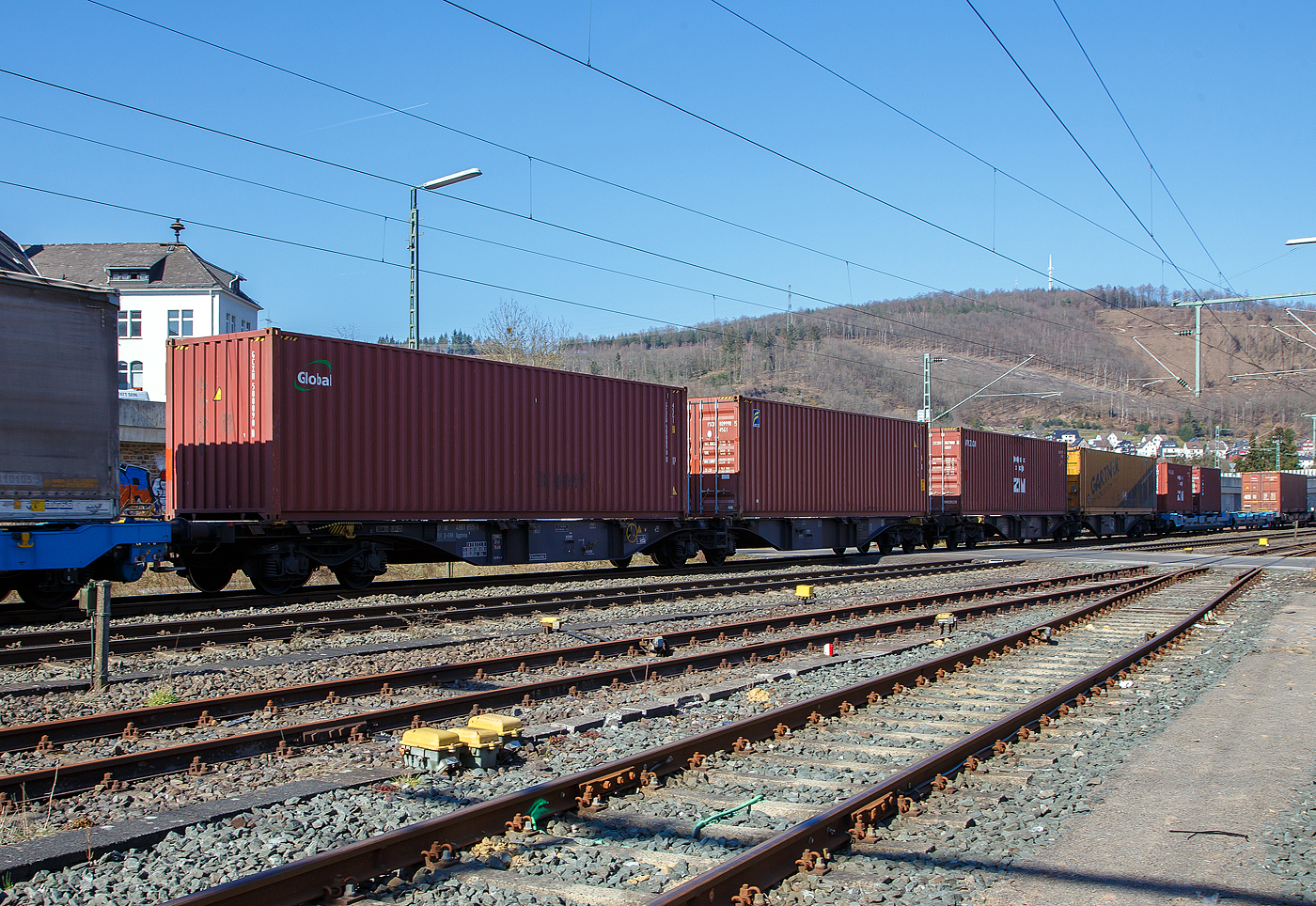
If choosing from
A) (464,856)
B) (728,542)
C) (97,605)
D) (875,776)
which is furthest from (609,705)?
(728,542)

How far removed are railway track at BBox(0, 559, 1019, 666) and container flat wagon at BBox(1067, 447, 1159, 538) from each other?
26361 millimetres

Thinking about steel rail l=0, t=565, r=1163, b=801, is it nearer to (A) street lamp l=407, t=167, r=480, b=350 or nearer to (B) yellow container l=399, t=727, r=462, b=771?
(B) yellow container l=399, t=727, r=462, b=771

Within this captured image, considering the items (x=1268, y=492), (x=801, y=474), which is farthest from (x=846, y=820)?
(x=1268, y=492)

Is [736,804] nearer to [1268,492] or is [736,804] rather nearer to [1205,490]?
[1205,490]

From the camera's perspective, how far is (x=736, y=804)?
4.94 m

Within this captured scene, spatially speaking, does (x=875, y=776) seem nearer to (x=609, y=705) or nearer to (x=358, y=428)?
(x=609, y=705)

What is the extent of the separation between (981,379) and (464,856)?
143 m

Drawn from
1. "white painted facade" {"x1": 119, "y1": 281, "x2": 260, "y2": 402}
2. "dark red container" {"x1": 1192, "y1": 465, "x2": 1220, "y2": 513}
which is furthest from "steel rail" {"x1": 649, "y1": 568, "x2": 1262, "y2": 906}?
"dark red container" {"x1": 1192, "y1": 465, "x2": 1220, "y2": 513}

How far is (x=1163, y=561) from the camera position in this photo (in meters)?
25.6

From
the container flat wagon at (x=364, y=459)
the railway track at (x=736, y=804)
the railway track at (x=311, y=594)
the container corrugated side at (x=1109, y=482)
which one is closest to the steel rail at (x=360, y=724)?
the railway track at (x=736, y=804)

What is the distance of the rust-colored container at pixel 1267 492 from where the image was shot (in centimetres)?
6084

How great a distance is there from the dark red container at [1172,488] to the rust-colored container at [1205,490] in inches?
67.5

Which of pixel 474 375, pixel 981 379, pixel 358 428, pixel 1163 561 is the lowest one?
pixel 1163 561

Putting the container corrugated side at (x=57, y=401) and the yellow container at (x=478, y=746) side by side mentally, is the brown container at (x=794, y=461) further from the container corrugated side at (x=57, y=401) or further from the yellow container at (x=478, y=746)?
the yellow container at (x=478, y=746)
